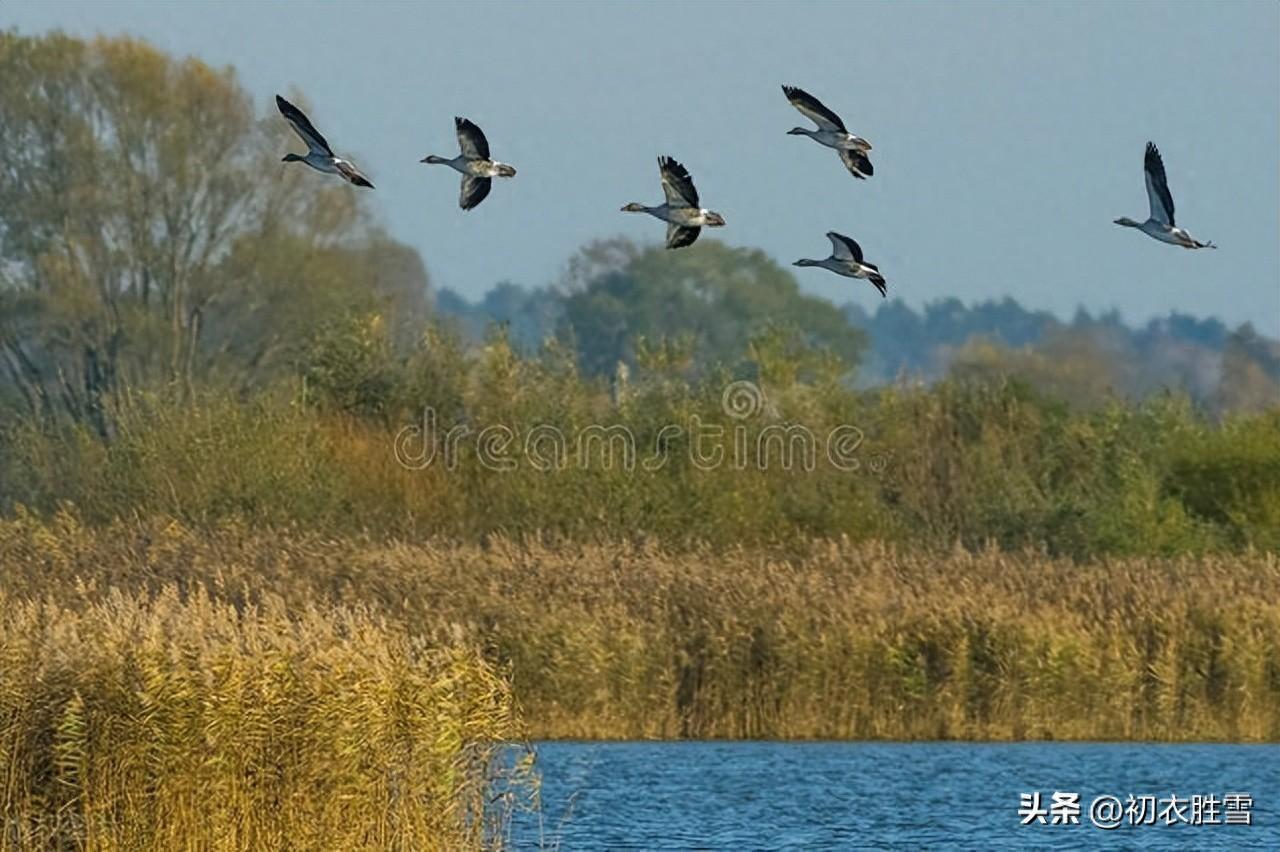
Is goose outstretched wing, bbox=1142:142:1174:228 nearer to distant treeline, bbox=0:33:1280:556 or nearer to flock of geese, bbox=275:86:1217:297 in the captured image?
flock of geese, bbox=275:86:1217:297

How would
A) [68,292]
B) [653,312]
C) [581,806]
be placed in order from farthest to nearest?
[653,312] → [68,292] → [581,806]

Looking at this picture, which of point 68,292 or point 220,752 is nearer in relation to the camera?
point 220,752

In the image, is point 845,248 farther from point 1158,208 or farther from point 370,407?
point 370,407

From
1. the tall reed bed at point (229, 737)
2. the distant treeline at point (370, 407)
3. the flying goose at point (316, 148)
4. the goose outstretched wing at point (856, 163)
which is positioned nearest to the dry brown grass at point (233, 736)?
the tall reed bed at point (229, 737)

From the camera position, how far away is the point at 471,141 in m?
16.2

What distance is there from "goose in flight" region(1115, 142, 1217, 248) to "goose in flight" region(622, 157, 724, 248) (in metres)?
2.71

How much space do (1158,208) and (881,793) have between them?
8.28 meters

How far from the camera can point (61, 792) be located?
44.8 feet

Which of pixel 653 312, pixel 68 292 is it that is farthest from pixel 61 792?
pixel 653 312

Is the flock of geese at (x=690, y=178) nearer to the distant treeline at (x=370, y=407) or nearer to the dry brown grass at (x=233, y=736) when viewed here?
the dry brown grass at (x=233, y=736)

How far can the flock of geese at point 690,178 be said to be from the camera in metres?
15.5

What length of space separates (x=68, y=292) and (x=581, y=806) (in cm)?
2995

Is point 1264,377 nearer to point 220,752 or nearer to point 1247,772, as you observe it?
point 1247,772

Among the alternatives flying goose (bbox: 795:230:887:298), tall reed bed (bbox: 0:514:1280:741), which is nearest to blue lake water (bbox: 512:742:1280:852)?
tall reed bed (bbox: 0:514:1280:741)
